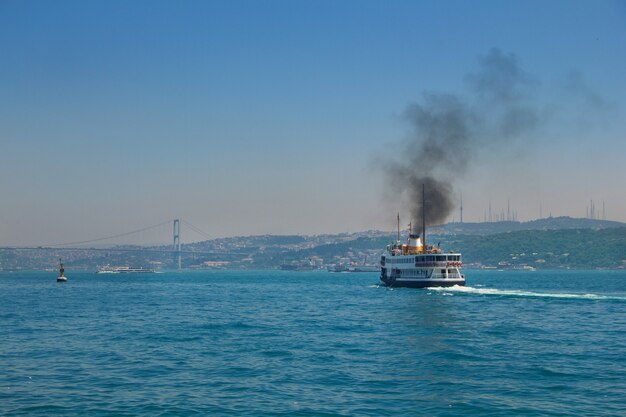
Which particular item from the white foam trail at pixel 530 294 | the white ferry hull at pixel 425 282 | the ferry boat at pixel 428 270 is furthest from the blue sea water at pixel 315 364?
the ferry boat at pixel 428 270

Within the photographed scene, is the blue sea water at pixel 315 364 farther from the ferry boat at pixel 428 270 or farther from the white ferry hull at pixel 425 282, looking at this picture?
the ferry boat at pixel 428 270

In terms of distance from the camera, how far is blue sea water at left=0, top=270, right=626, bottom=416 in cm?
2500

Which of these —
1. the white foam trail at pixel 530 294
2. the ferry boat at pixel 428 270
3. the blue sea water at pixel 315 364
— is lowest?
the white foam trail at pixel 530 294

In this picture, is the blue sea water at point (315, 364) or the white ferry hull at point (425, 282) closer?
the blue sea water at point (315, 364)

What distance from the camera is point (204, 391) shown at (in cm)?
2725

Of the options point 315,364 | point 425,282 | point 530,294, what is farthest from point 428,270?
point 315,364

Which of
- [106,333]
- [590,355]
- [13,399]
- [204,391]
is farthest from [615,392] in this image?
[106,333]

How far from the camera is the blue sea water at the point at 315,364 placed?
25.0 meters

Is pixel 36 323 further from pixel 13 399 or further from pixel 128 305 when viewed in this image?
pixel 13 399

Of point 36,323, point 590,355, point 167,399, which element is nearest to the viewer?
point 167,399

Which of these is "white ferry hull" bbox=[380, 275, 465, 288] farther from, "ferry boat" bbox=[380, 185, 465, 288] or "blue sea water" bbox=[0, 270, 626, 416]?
"blue sea water" bbox=[0, 270, 626, 416]

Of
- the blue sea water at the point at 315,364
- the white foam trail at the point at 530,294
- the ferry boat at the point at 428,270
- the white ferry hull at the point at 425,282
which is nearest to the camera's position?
the blue sea water at the point at 315,364

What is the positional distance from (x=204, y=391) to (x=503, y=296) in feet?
214

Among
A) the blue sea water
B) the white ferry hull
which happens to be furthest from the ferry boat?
the blue sea water
